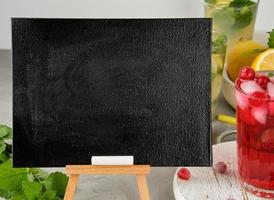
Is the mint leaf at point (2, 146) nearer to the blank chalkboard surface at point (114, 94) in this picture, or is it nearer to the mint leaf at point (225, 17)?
the blank chalkboard surface at point (114, 94)

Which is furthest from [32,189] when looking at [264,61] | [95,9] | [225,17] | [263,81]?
[95,9]

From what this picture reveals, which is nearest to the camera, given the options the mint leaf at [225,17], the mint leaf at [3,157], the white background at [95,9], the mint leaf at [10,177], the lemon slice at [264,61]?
the mint leaf at [10,177]

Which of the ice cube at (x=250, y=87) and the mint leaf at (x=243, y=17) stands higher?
the mint leaf at (x=243, y=17)

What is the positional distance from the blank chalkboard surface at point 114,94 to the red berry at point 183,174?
4.2 inches

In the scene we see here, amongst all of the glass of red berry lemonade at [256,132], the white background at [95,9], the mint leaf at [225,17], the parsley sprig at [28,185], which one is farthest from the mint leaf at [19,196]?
the white background at [95,9]

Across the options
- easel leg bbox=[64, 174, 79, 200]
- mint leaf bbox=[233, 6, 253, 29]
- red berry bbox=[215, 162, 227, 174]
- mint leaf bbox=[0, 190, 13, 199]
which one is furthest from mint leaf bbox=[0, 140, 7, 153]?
mint leaf bbox=[233, 6, 253, 29]

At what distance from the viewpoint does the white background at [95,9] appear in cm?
218

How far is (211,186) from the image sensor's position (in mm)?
951

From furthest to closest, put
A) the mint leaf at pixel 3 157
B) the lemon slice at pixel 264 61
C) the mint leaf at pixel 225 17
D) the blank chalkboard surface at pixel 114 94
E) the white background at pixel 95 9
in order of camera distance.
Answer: the white background at pixel 95 9, the mint leaf at pixel 225 17, the lemon slice at pixel 264 61, the mint leaf at pixel 3 157, the blank chalkboard surface at pixel 114 94

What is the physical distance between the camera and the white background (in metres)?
2.18

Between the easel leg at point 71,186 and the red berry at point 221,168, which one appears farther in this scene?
the red berry at point 221,168

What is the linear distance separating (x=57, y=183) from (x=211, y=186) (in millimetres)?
250

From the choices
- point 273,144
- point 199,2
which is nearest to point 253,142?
point 273,144

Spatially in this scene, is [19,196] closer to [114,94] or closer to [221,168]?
[114,94]
